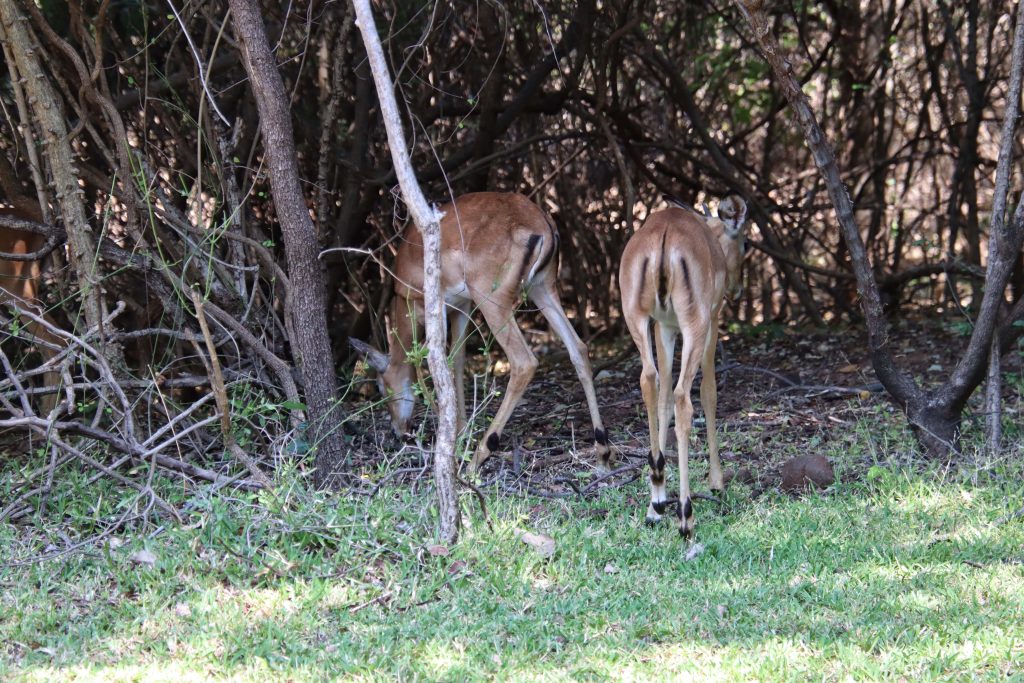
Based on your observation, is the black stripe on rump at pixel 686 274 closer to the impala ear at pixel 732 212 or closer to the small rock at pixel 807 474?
the impala ear at pixel 732 212

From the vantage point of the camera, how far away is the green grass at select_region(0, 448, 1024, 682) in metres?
3.58

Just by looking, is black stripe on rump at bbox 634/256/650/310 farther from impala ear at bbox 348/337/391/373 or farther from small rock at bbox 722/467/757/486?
impala ear at bbox 348/337/391/373

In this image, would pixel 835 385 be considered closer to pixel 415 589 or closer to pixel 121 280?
pixel 415 589

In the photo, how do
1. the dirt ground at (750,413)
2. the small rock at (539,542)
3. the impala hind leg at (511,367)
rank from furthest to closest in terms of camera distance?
the impala hind leg at (511,367), the dirt ground at (750,413), the small rock at (539,542)

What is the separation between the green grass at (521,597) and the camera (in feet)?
11.7

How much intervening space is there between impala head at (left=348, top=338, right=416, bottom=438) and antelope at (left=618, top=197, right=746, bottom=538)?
1.97m

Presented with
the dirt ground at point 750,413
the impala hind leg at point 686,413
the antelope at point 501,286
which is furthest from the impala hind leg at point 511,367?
the impala hind leg at point 686,413

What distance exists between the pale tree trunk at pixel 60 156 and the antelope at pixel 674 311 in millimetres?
2777

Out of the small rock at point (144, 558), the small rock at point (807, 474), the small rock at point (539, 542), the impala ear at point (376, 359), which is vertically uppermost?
the impala ear at point (376, 359)

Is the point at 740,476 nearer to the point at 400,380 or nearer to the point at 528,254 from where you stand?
the point at 528,254

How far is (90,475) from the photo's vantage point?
17.4ft

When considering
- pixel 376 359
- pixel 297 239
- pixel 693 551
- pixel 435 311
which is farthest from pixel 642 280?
pixel 376 359

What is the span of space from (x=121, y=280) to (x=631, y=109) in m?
4.43

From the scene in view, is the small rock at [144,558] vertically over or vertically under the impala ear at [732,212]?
under
